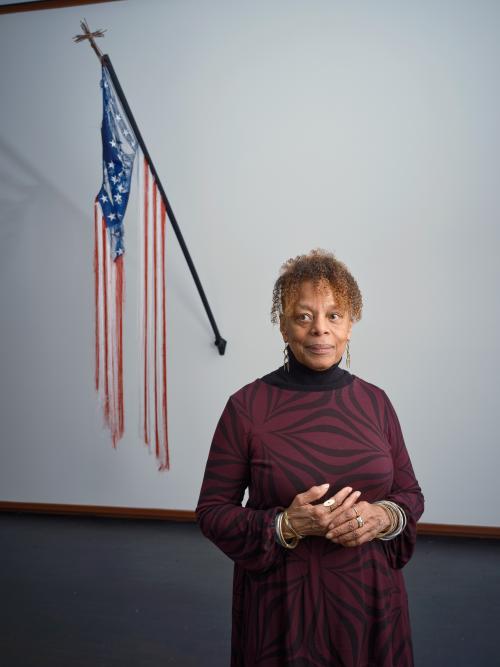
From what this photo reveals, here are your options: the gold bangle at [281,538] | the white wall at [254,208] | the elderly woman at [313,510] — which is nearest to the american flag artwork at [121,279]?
the white wall at [254,208]

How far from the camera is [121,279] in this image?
112 inches

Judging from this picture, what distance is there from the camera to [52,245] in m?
3.47

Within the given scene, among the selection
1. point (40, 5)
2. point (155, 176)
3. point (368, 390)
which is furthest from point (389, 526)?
point (40, 5)

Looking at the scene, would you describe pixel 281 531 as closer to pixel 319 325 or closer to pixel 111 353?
pixel 319 325

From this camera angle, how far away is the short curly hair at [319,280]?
1.05 m

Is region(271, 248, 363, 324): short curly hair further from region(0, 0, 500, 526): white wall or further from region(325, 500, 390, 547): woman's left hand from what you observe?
region(0, 0, 500, 526): white wall

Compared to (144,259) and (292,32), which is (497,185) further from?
(144,259)

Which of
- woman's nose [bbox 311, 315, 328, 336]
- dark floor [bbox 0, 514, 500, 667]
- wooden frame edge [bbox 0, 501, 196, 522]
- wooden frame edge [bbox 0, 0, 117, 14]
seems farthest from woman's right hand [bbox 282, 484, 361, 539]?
wooden frame edge [bbox 0, 0, 117, 14]

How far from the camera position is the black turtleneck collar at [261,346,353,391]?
1023mm

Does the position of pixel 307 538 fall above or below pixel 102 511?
above

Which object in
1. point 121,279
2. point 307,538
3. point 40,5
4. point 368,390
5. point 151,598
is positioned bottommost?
point 151,598

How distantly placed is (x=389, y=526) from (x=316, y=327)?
384mm

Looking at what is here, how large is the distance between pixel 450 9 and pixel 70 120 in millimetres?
2349

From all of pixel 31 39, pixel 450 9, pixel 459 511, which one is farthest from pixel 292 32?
pixel 459 511
